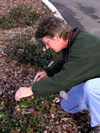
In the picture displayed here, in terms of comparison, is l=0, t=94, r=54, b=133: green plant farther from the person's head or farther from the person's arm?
the person's head

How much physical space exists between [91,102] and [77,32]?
0.78 m

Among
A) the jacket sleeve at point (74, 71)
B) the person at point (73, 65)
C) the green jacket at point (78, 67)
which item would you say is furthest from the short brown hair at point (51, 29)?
the jacket sleeve at point (74, 71)

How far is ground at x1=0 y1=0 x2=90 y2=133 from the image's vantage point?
2.27 metres

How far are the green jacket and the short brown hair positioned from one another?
16cm

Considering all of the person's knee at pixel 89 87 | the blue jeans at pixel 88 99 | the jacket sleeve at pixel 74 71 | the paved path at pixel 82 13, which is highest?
the jacket sleeve at pixel 74 71

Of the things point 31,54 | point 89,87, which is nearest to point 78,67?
point 89,87

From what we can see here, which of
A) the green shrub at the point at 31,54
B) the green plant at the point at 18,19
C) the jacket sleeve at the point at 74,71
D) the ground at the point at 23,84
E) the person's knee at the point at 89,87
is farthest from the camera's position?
the green plant at the point at 18,19

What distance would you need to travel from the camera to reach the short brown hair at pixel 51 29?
6.04 feet

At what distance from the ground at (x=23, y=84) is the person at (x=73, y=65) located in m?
0.35

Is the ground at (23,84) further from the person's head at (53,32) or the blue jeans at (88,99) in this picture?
the person's head at (53,32)

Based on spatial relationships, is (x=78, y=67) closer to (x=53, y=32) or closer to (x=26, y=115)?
(x=53, y=32)

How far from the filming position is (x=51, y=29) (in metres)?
1.84

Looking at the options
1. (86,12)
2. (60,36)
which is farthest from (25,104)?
(86,12)

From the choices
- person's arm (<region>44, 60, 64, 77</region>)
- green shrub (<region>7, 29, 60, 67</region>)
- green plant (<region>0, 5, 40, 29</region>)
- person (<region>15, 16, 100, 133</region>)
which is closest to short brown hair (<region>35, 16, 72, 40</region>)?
person (<region>15, 16, 100, 133</region>)
